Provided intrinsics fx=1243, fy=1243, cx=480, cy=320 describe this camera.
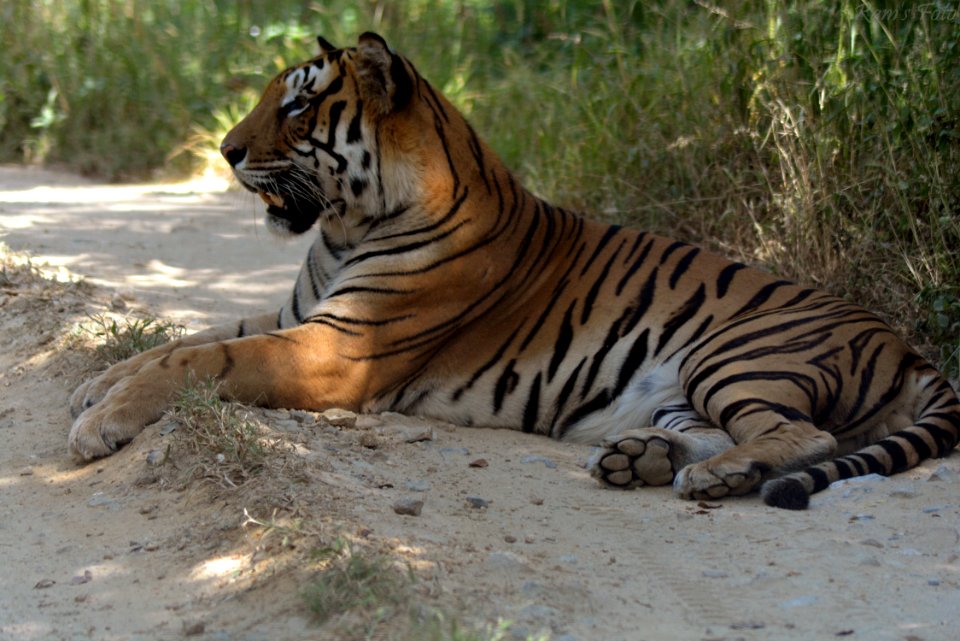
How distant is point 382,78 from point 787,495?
83.5 inches

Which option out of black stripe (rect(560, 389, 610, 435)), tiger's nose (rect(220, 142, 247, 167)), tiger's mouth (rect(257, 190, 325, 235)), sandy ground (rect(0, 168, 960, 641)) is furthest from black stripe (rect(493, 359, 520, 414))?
tiger's nose (rect(220, 142, 247, 167))

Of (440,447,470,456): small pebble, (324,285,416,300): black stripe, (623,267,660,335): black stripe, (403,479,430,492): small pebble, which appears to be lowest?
(440,447,470,456): small pebble

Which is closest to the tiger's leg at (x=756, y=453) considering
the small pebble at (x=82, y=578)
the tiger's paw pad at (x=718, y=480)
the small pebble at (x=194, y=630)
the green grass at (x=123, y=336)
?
the tiger's paw pad at (x=718, y=480)

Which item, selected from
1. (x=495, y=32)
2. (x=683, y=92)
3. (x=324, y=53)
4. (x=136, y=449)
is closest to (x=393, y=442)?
(x=136, y=449)

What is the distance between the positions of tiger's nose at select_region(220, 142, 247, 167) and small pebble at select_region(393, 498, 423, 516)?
70.5 inches

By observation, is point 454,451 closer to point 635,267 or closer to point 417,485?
point 417,485

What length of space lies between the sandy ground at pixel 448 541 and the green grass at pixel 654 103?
1.60 meters

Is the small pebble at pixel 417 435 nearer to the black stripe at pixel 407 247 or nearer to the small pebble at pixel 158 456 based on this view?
the black stripe at pixel 407 247

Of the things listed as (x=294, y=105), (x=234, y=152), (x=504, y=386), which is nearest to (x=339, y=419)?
(x=504, y=386)

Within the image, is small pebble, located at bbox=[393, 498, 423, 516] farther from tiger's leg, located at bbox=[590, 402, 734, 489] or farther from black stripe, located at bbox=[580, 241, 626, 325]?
black stripe, located at bbox=[580, 241, 626, 325]

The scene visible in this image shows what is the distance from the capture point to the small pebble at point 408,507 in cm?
350

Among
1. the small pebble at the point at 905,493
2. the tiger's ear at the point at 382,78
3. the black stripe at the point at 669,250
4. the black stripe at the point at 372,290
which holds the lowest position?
the small pebble at the point at 905,493

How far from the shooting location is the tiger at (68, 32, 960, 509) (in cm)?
434

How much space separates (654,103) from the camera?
6.85 meters
